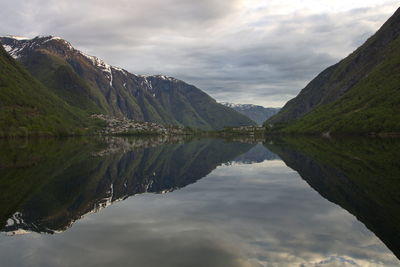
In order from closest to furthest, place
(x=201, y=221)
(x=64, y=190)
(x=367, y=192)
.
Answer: (x=201, y=221) → (x=367, y=192) → (x=64, y=190)

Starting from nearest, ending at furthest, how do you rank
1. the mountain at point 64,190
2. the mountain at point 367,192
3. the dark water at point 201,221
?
1. the dark water at point 201,221
2. the mountain at point 367,192
3. the mountain at point 64,190

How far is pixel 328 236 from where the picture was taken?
2522 centimetres

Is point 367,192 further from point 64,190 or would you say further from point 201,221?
point 64,190

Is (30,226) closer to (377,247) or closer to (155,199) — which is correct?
(155,199)

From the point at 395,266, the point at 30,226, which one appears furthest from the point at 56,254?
the point at 395,266

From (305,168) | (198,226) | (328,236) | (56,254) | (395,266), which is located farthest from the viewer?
(305,168)

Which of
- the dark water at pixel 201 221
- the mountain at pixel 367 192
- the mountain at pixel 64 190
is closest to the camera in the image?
the dark water at pixel 201 221

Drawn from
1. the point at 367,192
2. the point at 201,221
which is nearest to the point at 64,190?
the point at 201,221

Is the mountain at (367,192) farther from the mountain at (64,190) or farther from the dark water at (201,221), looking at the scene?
the mountain at (64,190)

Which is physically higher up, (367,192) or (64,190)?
(367,192)

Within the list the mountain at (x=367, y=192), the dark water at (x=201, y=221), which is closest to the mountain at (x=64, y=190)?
the dark water at (x=201, y=221)

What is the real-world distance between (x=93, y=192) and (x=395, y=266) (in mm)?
35362

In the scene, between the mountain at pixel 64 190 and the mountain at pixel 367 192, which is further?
the mountain at pixel 64 190

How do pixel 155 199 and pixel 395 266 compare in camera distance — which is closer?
pixel 395 266
